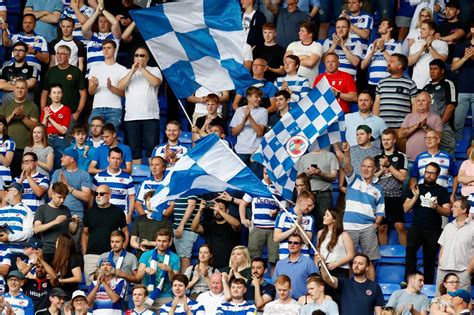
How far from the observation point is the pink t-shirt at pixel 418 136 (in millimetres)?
20672

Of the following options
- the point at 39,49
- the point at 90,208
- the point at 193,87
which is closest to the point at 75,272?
the point at 90,208

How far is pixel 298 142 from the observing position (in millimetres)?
19094

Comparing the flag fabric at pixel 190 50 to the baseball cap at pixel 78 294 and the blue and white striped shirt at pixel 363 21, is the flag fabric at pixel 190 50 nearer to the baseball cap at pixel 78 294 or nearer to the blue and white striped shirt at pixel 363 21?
the baseball cap at pixel 78 294

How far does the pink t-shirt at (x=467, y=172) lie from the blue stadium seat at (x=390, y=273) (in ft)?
3.86

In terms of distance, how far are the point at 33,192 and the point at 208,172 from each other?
3.68 metres

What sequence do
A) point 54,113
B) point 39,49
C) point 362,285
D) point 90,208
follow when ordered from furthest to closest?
point 39,49 < point 54,113 < point 90,208 < point 362,285

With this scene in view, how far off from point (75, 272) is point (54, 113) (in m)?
2.98

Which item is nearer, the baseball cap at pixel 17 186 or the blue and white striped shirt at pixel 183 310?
the blue and white striped shirt at pixel 183 310

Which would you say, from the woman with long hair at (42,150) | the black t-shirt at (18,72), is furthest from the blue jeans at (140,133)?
the black t-shirt at (18,72)

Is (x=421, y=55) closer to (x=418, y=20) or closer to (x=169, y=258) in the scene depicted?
(x=418, y=20)

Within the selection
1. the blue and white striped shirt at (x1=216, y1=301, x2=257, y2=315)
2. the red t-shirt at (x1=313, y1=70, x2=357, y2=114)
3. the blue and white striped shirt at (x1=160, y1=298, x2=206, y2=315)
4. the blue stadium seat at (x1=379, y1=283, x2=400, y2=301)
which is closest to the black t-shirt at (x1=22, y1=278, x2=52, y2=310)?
the blue and white striped shirt at (x1=160, y1=298, x2=206, y2=315)

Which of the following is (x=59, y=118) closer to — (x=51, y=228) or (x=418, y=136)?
(x=51, y=228)

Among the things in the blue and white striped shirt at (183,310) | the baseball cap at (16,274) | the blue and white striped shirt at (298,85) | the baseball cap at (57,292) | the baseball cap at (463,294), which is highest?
the blue and white striped shirt at (298,85)

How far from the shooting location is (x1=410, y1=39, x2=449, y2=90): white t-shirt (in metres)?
22.1
